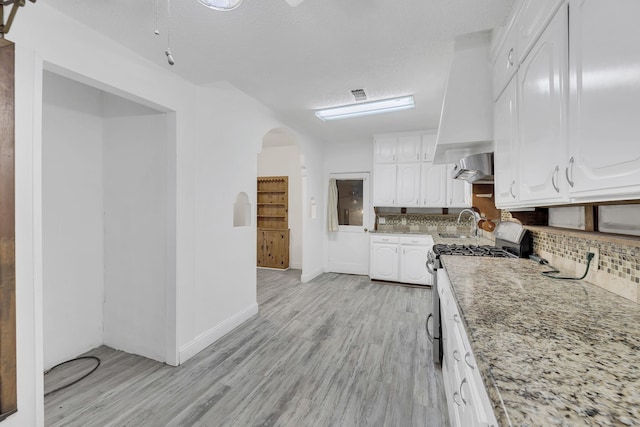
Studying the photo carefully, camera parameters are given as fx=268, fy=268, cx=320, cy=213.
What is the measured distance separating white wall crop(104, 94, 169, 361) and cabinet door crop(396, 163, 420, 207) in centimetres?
359

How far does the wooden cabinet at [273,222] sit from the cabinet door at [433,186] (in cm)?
270

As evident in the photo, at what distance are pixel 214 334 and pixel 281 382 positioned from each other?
3.15 ft

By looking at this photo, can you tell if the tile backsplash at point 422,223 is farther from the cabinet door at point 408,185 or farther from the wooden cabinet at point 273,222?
the wooden cabinet at point 273,222

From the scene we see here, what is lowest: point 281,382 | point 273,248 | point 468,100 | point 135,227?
point 281,382

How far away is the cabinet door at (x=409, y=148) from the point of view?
4.52 m

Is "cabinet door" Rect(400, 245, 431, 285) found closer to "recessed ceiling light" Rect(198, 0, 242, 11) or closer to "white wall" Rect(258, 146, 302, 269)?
"white wall" Rect(258, 146, 302, 269)

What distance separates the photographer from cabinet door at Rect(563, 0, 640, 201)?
70 centimetres

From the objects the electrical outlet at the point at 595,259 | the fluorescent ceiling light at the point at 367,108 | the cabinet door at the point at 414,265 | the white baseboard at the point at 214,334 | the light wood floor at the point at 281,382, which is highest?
the fluorescent ceiling light at the point at 367,108

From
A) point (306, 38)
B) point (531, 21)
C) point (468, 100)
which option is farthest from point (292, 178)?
point (531, 21)

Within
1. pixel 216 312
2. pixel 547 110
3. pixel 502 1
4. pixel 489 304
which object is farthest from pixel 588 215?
pixel 216 312

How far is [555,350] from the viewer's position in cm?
70

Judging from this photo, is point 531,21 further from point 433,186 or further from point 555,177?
point 433,186

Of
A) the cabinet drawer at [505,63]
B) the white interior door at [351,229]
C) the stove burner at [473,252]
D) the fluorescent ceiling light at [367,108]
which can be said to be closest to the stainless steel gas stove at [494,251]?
the stove burner at [473,252]

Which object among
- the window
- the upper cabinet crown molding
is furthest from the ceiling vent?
the window
